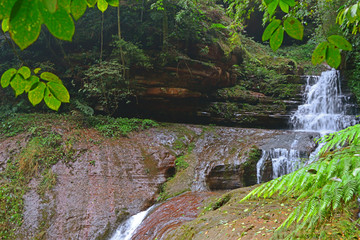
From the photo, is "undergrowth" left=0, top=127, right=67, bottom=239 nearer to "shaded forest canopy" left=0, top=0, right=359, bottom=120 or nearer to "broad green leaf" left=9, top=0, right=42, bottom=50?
"shaded forest canopy" left=0, top=0, right=359, bottom=120

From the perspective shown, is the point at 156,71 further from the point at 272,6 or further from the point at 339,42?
the point at 339,42

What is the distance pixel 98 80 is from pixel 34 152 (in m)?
3.84

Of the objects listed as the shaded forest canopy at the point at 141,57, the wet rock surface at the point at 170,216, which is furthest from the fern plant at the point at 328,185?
the shaded forest canopy at the point at 141,57

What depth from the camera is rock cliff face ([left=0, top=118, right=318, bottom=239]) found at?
5.50 meters

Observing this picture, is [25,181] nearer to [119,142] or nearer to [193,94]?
[119,142]

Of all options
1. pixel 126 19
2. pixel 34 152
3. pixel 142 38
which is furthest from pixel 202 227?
pixel 126 19

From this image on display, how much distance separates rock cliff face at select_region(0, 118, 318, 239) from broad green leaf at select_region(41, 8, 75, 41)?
18.8ft

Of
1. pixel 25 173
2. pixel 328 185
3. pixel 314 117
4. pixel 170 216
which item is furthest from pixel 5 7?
pixel 314 117

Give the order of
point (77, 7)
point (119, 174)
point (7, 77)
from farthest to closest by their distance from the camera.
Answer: point (119, 174)
point (7, 77)
point (77, 7)

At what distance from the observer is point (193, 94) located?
34.9 feet

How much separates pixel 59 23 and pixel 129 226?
5705 mm

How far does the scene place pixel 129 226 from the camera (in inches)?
213

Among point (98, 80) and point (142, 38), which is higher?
point (142, 38)

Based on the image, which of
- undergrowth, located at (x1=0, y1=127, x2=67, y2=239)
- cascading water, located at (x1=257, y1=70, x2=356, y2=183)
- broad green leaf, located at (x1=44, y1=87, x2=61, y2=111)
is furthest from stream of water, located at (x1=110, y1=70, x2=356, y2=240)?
broad green leaf, located at (x1=44, y1=87, x2=61, y2=111)
